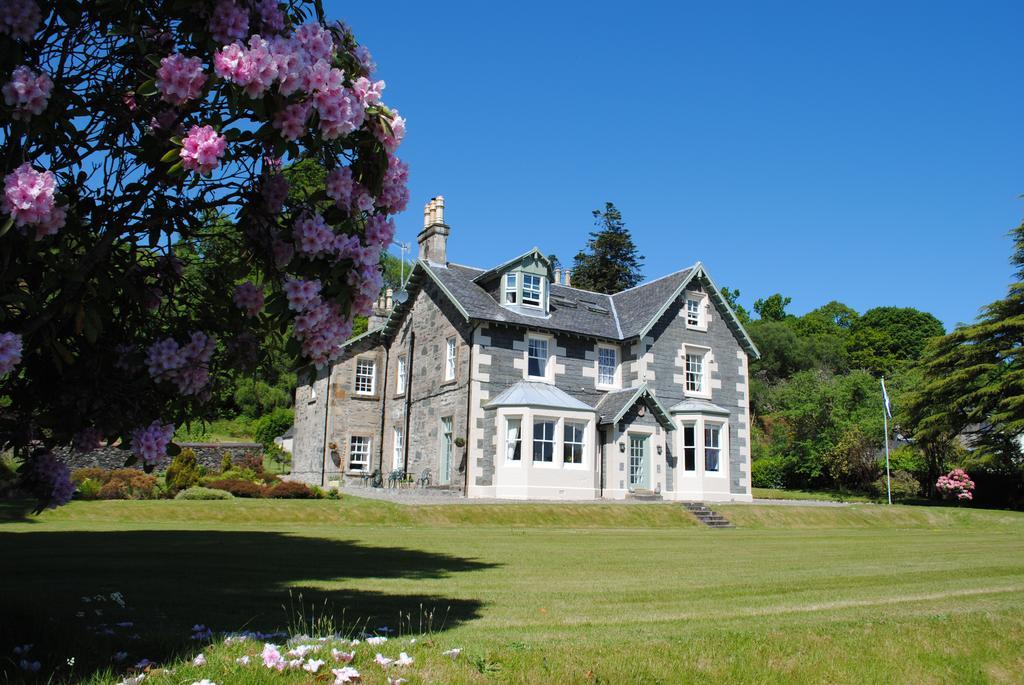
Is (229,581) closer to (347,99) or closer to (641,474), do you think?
(347,99)

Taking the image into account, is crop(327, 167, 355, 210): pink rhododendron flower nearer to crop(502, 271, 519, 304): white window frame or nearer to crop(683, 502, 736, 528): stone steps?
crop(683, 502, 736, 528): stone steps

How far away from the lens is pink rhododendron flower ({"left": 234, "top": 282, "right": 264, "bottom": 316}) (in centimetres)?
597

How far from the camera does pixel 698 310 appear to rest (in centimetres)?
3272

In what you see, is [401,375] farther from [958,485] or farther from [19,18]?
[19,18]

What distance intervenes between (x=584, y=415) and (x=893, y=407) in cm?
2142

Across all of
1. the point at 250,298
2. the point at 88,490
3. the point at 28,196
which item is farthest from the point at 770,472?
the point at 28,196

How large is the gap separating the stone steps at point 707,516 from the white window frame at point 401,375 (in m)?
12.9

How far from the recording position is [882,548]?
17.5 metres

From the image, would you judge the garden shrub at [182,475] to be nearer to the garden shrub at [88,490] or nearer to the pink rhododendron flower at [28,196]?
the garden shrub at [88,490]

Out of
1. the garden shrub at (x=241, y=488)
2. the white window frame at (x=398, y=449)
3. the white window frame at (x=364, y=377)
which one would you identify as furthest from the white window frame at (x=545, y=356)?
the garden shrub at (x=241, y=488)

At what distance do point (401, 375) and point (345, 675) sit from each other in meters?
28.5

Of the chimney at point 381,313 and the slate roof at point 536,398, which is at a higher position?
the chimney at point 381,313

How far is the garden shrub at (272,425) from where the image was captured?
163 feet

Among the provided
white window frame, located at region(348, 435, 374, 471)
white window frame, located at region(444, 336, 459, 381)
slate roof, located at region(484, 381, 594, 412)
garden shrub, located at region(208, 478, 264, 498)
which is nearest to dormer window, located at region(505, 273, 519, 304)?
white window frame, located at region(444, 336, 459, 381)
